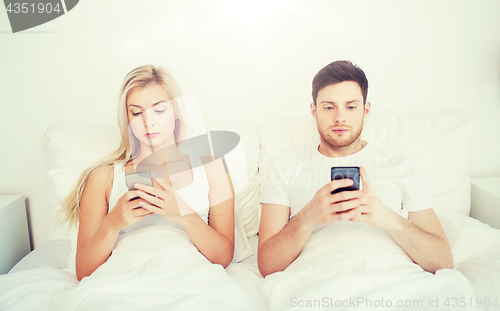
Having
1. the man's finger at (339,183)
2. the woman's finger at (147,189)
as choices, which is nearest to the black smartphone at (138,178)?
the woman's finger at (147,189)

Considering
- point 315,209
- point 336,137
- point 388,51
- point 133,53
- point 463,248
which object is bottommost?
point 463,248

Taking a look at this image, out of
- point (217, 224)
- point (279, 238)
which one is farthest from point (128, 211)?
point (279, 238)

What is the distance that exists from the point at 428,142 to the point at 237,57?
979 millimetres

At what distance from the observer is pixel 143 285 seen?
0.91m

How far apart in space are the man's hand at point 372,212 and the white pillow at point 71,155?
56 cm

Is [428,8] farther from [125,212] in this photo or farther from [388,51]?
[125,212]

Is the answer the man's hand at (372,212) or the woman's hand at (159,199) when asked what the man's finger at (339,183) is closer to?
the man's hand at (372,212)

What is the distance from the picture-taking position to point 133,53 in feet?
5.27

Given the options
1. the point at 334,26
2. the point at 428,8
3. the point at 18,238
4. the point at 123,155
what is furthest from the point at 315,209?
the point at 18,238

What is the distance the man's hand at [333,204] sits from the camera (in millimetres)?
926

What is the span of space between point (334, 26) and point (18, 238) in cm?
189

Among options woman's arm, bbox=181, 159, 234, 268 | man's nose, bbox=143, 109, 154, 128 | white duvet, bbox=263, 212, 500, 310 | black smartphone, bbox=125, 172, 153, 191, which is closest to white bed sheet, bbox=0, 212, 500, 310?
white duvet, bbox=263, 212, 500, 310

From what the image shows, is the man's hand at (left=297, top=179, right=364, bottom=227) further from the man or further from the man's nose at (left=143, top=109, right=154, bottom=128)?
the man's nose at (left=143, top=109, right=154, bottom=128)

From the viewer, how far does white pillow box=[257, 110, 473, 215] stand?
4.55 feet
